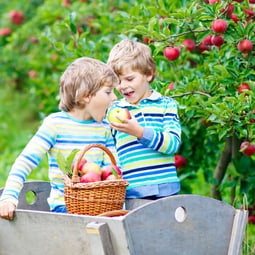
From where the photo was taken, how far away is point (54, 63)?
644cm

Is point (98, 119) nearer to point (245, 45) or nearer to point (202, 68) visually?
point (245, 45)

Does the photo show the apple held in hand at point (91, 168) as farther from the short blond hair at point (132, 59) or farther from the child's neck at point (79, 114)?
the short blond hair at point (132, 59)

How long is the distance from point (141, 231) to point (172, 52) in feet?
4.55

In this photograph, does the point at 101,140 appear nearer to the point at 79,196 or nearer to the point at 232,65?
the point at 79,196

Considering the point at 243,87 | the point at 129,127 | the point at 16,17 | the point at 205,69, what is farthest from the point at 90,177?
the point at 16,17

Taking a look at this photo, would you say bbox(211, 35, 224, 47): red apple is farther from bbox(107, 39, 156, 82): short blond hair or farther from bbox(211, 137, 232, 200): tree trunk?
bbox(211, 137, 232, 200): tree trunk

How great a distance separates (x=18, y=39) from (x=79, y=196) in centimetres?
481

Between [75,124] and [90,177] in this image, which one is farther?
[75,124]

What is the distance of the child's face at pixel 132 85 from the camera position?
351cm


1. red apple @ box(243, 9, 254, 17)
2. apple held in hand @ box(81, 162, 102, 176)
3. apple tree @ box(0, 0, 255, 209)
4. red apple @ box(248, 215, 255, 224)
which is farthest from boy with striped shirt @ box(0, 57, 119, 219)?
red apple @ box(248, 215, 255, 224)

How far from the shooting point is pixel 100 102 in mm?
3424

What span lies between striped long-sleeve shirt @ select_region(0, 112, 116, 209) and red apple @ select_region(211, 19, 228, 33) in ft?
2.28

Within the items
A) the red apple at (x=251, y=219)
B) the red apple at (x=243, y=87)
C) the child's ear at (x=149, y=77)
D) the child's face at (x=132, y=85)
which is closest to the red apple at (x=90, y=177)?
the child's face at (x=132, y=85)

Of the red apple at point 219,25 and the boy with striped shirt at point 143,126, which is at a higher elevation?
the red apple at point 219,25
